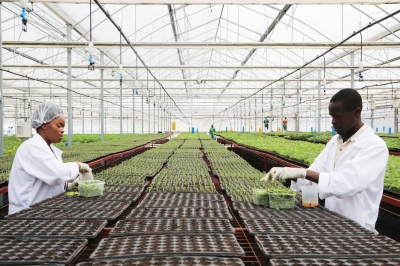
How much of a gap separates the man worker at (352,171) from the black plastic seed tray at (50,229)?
1.33 metres

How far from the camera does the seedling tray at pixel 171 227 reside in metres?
1.64

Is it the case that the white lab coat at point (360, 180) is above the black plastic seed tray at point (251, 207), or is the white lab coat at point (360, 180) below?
above

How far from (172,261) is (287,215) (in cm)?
97

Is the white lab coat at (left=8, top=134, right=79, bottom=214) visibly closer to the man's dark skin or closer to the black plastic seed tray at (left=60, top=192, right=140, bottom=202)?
the black plastic seed tray at (left=60, top=192, right=140, bottom=202)

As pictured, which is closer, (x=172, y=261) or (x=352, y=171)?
(x=172, y=261)

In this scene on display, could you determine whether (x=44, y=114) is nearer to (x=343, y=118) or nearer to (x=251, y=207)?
(x=251, y=207)

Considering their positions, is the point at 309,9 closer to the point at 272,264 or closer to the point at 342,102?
the point at 342,102

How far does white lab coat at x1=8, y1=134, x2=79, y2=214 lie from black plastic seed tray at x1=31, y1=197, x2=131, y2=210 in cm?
19

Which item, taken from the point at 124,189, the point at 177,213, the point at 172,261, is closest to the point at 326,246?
the point at 172,261

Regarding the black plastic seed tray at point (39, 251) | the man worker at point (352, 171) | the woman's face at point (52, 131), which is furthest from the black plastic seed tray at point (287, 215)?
the woman's face at point (52, 131)

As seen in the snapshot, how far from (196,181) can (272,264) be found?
6.55 ft

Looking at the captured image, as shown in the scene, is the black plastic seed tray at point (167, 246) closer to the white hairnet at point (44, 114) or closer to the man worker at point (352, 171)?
the man worker at point (352, 171)

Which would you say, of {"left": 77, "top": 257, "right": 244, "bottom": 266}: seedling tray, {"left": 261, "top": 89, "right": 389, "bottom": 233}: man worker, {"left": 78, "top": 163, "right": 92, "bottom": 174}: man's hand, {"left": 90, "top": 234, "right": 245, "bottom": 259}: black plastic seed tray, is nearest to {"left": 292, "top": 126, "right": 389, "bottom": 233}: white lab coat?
{"left": 261, "top": 89, "right": 389, "bottom": 233}: man worker

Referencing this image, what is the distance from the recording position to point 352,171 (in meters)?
2.09
